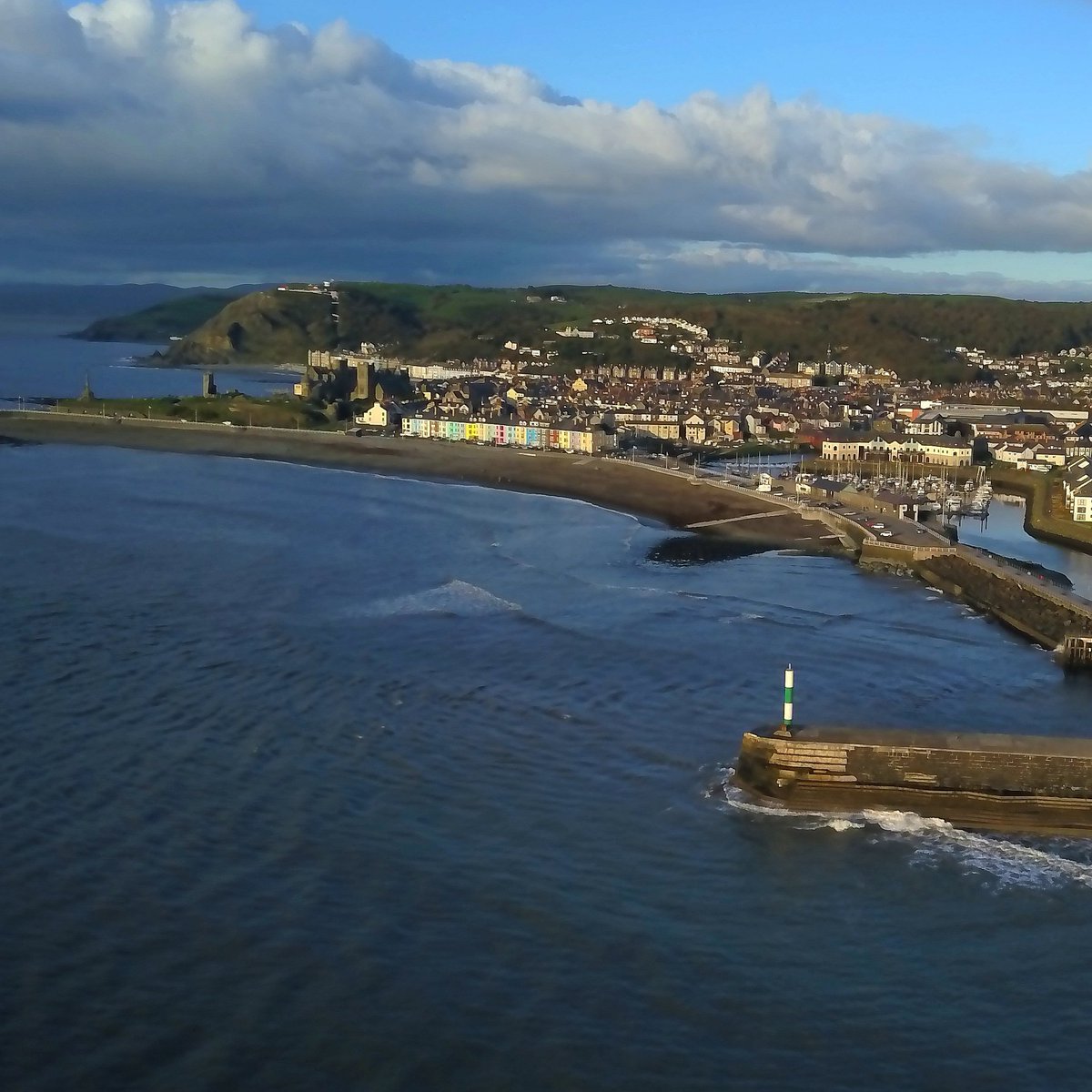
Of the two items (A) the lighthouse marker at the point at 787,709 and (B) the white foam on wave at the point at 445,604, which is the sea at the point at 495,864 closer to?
(B) the white foam on wave at the point at 445,604

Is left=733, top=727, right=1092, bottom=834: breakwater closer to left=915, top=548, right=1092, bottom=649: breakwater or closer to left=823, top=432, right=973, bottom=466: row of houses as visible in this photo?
left=915, top=548, right=1092, bottom=649: breakwater

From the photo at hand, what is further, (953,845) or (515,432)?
(515,432)

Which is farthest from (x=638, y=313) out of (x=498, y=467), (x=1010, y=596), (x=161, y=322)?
(x=1010, y=596)

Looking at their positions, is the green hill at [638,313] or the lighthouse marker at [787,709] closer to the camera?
the lighthouse marker at [787,709]

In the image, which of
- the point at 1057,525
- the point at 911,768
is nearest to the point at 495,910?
the point at 911,768

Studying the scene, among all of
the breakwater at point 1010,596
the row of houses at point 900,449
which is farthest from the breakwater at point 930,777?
the row of houses at point 900,449

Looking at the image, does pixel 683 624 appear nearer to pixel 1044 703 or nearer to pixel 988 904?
pixel 1044 703

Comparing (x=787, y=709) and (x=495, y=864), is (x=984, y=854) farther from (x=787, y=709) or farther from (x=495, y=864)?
(x=495, y=864)
